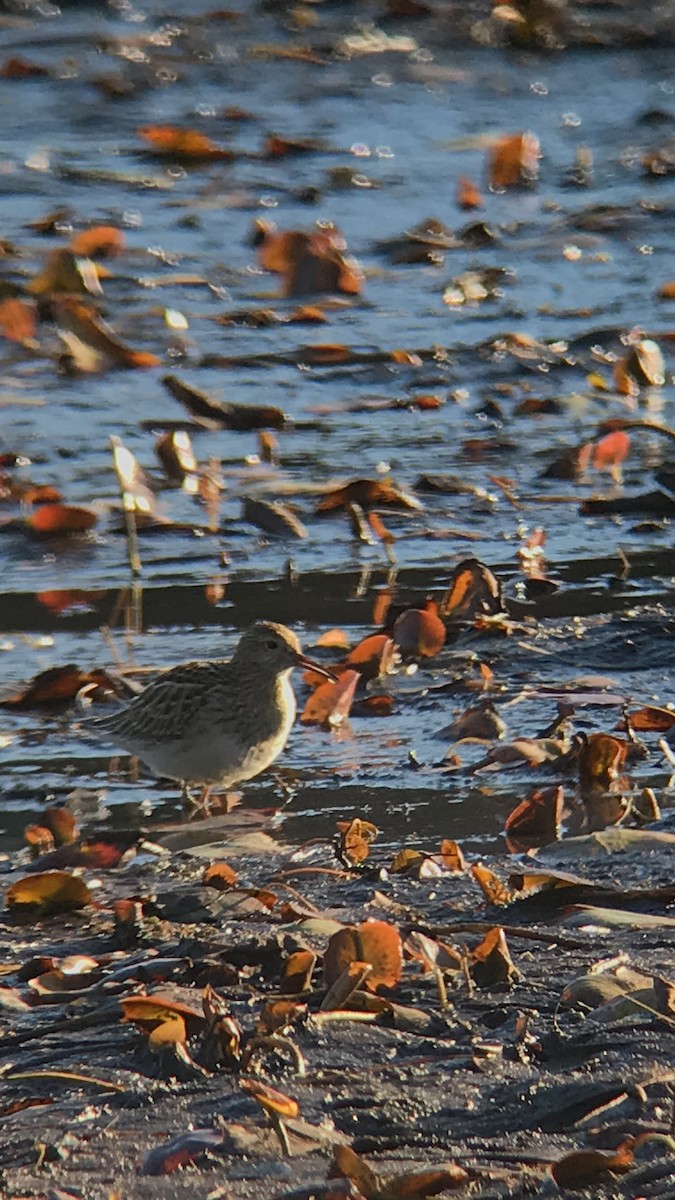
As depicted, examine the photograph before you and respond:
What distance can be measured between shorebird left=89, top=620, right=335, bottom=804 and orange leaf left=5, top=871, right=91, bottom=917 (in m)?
1.13

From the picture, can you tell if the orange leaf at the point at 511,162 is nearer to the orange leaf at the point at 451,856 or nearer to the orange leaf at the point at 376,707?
the orange leaf at the point at 376,707

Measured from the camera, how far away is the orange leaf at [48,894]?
4.96 metres

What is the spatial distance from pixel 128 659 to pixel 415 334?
4.06 metres

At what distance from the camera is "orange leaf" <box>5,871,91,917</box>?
16.3 feet

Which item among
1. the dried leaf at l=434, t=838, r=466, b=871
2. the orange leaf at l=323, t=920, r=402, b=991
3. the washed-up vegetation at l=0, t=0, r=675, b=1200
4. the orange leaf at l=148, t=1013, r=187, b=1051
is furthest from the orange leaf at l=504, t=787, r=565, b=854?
the orange leaf at l=148, t=1013, r=187, b=1051

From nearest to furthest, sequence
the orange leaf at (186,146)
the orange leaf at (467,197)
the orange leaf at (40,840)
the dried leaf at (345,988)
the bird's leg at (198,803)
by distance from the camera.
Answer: the dried leaf at (345,988) → the orange leaf at (40,840) → the bird's leg at (198,803) → the orange leaf at (467,197) → the orange leaf at (186,146)

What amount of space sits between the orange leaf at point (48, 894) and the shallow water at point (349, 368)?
0.71 metres

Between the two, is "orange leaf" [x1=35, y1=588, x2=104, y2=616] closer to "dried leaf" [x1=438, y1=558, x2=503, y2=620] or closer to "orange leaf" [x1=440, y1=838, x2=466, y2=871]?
"dried leaf" [x1=438, y1=558, x2=503, y2=620]

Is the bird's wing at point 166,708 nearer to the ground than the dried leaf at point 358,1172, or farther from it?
nearer to the ground

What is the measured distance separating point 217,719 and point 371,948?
6.49 feet

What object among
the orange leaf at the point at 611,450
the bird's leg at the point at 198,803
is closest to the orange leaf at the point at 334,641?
the bird's leg at the point at 198,803

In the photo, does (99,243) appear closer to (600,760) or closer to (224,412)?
(224,412)

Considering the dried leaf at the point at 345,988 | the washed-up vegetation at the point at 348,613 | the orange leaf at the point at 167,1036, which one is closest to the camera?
the washed-up vegetation at the point at 348,613

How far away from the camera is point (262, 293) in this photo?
37.6 ft
